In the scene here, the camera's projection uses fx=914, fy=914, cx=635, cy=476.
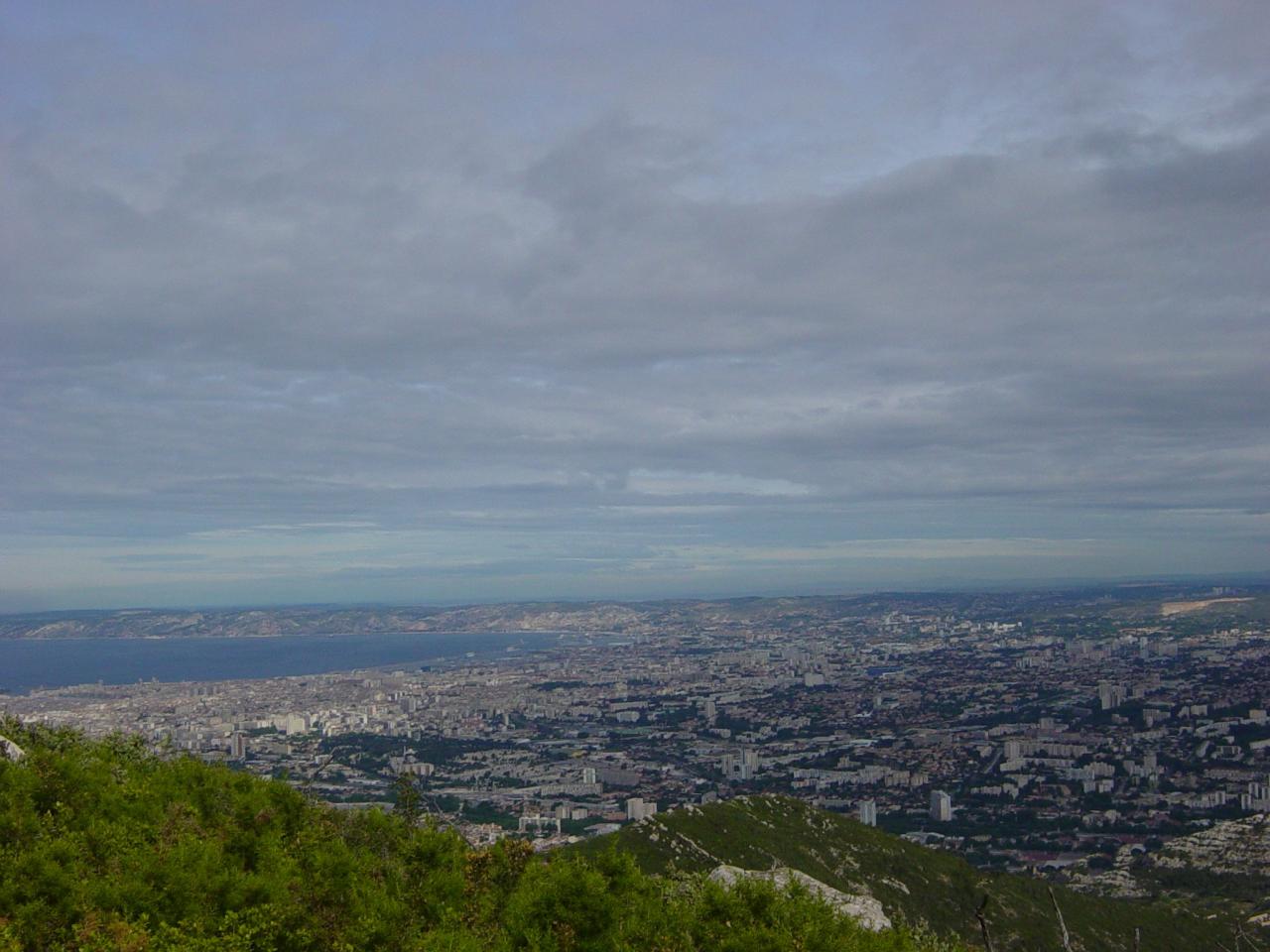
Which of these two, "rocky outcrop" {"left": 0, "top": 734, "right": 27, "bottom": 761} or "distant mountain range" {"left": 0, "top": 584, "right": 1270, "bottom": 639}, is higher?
"rocky outcrop" {"left": 0, "top": 734, "right": 27, "bottom": 761}

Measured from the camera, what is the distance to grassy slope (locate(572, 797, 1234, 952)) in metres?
32.9

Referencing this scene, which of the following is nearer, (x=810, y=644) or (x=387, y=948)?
(x=387, y=948)

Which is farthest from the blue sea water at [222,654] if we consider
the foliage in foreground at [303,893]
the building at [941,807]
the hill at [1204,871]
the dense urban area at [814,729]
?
the hill at [1204,871]

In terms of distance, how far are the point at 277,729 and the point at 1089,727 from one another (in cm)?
6930

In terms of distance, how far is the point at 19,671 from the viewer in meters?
122

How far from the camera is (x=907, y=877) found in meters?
36.6

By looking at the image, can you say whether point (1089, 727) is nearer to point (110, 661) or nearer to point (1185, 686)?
point (1185, 686)

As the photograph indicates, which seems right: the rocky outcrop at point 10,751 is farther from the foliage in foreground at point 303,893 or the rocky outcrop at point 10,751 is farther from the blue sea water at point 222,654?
the blue sea water at point 222,654

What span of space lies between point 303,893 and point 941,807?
168 ft

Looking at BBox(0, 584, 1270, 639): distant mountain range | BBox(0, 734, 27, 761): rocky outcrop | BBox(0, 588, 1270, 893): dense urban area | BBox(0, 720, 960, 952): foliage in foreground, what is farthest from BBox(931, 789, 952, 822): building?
BBox(0, 584, 1270, 639): distant mountain range

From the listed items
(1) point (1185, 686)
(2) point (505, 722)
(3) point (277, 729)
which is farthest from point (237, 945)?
(1) point (1185, 686)

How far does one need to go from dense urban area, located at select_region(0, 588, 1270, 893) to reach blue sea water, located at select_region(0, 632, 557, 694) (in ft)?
42.3

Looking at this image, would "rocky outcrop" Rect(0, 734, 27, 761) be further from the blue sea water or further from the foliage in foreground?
the blue sea water

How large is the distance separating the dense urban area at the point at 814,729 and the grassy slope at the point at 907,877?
750 centimetres
